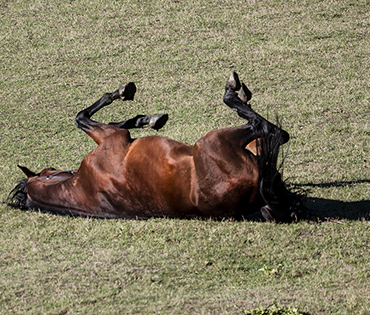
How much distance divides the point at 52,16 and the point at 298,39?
6200mm

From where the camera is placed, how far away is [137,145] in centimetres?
545

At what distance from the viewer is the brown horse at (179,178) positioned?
16.5 ft

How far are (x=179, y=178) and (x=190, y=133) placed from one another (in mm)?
3690

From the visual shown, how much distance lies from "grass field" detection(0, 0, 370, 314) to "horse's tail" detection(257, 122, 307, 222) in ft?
0.45

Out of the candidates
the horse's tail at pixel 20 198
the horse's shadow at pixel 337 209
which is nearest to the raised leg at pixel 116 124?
the horse's tail at pixel 20 198

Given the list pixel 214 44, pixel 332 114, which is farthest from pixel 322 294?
pixel 214 44

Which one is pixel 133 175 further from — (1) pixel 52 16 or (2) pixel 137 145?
(1) pixel 52 16

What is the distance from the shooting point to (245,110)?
5.49 metres

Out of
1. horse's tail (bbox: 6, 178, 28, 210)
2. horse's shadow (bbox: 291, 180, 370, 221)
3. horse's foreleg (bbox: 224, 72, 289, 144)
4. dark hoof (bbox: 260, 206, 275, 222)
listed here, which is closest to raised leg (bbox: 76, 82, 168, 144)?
horse's foreleg (bbox: 224, 72, 289, 144)

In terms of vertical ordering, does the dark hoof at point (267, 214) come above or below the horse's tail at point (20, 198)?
below

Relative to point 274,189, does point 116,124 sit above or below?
above

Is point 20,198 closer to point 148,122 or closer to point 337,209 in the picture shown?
point 148,122

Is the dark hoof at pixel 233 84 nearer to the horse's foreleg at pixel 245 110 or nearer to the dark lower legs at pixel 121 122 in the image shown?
the horse's foreleg at pixel 245 110

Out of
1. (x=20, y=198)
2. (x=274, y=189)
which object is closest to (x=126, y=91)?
(x=20, y=198)
